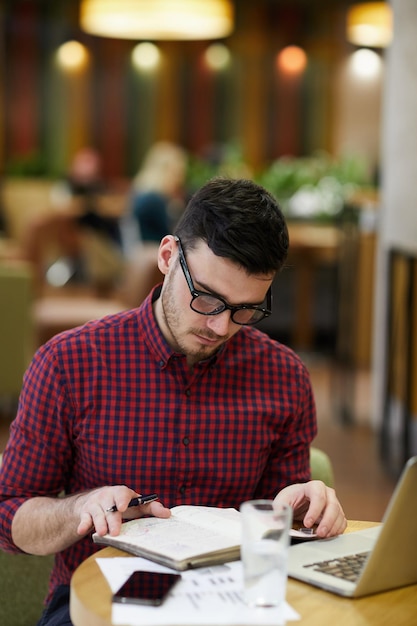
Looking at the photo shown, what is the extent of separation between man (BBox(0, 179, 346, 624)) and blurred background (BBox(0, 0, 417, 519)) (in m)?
2.30

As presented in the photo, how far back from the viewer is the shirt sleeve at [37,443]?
5.97 feet

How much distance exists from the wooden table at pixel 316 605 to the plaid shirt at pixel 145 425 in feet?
1.14

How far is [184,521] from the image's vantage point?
166 centimetres

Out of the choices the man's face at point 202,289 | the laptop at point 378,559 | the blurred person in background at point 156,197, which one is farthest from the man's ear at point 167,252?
the blurred person in background at point 156,197

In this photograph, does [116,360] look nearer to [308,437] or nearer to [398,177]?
[308,437]

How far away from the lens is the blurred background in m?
5.39

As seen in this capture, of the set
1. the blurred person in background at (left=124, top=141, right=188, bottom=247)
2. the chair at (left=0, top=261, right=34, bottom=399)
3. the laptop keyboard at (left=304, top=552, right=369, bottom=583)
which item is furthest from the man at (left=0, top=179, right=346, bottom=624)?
the blurred person in background at (left=124, top=141, right=188, bottom=247)

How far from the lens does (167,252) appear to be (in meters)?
1.90

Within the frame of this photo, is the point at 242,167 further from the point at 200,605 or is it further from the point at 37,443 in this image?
the point at 200,605

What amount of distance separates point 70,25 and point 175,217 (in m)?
4.34

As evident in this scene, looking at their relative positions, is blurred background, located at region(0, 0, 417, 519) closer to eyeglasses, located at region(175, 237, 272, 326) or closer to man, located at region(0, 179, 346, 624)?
man, located at region(0, 179, 346, 624)

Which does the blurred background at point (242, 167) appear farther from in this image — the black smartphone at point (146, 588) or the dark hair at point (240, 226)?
the black smartphone at point (146, 588)

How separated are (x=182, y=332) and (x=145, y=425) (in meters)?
0.19

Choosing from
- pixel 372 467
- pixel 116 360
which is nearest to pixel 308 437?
pixel 116 360
